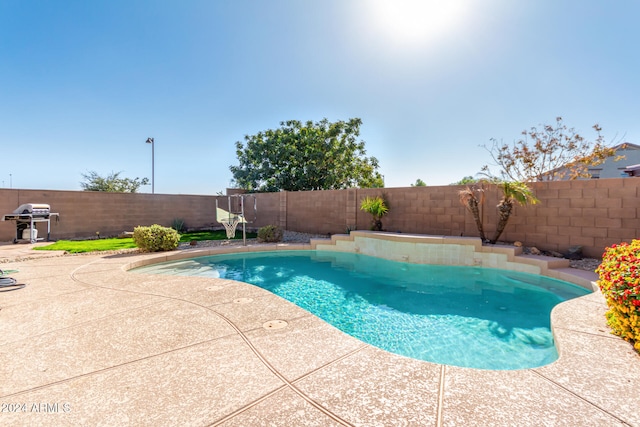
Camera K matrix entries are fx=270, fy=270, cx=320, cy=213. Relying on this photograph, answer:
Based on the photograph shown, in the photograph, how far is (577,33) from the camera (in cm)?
771

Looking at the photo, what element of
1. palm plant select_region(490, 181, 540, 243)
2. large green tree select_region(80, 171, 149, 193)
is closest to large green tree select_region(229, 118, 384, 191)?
palm plant select_region(490, 181, 540, 243)

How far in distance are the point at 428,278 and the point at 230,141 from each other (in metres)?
16.1

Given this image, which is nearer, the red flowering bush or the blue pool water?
the red flowering bush

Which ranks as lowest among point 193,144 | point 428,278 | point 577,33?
point 428,278

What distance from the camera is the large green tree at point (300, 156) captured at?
17.0 meters

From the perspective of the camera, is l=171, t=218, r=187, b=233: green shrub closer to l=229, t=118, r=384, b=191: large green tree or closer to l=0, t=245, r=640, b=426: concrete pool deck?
l=229, t=118, r=384, b=191: large green tree

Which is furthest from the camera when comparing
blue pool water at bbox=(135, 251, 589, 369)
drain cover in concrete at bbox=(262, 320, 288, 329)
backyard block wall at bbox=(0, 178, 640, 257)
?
backyard block wall at bbox=(0, 178, 640, 257)

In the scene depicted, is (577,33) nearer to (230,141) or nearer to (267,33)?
(267,33)

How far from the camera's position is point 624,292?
2.51 meters

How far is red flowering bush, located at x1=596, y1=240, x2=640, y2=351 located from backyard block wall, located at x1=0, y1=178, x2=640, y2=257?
4.69m

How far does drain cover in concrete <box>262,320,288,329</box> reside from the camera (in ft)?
9.83

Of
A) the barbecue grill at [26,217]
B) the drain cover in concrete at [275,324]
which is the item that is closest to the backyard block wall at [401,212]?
the barbecue grill at [26,217]

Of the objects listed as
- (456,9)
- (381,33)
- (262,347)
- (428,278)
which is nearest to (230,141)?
(381,33)

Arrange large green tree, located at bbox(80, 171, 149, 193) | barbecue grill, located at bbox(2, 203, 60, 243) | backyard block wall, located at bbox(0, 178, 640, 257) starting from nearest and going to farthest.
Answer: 1. backyard block wall, located at bbox(0, 178, 640, 257)
2. barbecue grill, located at bbox(2, 203, 60, 243)
3. large green tree, located at bbox(80, 171, 149, 193)
